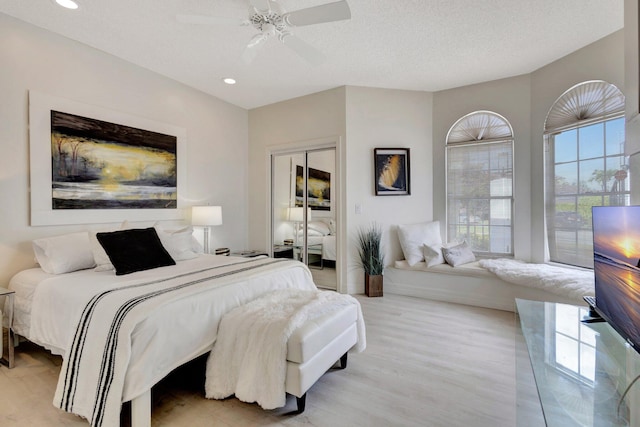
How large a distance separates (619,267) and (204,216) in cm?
368

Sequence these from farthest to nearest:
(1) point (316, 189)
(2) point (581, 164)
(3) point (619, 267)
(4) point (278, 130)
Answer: (4) point (278, 130) → (1) point (316, 189) → (2) point (581, 164) → (3) point (619, 267)

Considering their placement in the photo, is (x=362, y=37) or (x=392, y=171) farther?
(x=392, y=171)

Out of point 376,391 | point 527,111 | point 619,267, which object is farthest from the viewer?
point 527,111

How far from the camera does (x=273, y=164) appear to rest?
4742 mm

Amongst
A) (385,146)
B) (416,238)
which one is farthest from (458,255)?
(385,146)

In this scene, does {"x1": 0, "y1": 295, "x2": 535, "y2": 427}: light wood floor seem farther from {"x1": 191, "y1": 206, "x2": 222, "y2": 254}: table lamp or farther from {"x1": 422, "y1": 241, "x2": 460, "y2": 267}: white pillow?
{"x1": 191, "y1": 206, "x2": 222, "y2": 254}: table lamp

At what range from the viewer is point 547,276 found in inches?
119

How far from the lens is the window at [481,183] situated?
3930mm

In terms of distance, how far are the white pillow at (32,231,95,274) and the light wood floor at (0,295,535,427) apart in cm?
72

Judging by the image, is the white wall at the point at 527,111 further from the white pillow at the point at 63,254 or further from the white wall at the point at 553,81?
the white pillow at the point at 63,254

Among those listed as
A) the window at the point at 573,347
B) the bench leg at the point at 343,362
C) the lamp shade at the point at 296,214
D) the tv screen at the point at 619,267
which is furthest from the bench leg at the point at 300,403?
the lamp shade at the point at 296,214

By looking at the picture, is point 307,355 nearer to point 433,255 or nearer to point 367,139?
point 433,255

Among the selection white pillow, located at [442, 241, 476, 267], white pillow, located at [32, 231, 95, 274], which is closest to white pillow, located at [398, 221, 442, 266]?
white pillow, located at [442, 241, 476, 267]

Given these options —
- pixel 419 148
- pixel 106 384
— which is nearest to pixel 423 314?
pixel 419 148
